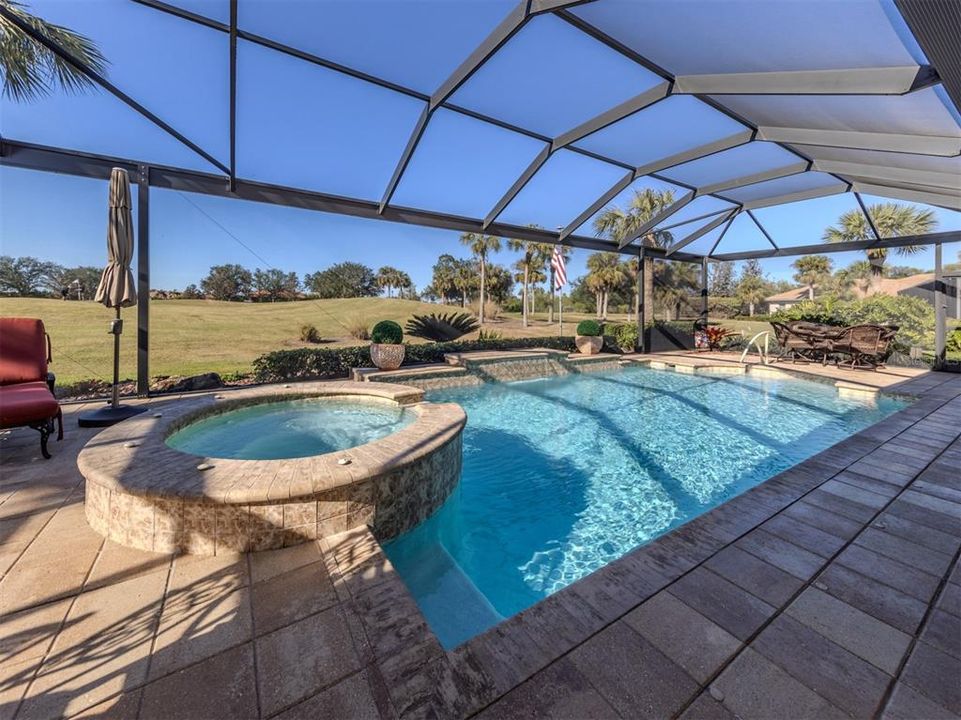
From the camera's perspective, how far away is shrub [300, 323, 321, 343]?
10.8 m

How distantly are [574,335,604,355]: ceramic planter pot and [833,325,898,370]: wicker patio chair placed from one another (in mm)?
6041

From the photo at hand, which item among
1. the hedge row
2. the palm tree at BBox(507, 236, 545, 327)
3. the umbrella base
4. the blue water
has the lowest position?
the blue water

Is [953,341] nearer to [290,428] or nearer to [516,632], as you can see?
[516,632]

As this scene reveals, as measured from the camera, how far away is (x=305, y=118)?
6.18 meters

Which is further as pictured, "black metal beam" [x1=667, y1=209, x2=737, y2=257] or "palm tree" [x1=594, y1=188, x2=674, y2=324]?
"palm tree" [x1=594, y1=188, x2=674, y2=324]

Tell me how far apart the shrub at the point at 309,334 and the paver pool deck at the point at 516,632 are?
843 centimetres

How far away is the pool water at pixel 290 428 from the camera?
12.9ft

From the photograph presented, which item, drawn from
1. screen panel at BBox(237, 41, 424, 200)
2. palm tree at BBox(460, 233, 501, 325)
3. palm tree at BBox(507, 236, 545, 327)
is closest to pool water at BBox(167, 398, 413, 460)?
screen panel at BBox(237, 41, 424, 200)

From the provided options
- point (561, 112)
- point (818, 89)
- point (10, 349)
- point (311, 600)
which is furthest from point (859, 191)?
point (10, 349)

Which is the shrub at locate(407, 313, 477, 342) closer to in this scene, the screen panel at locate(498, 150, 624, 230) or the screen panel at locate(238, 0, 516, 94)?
the screen panel at locate(498, 150, 624, 230)

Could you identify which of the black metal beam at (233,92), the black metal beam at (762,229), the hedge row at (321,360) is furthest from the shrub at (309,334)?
the black metal beam at (762,229)

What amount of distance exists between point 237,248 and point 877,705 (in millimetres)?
12920

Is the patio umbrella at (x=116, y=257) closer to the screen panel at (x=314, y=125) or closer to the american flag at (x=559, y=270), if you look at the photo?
the screen panel at (x=314, y=125)

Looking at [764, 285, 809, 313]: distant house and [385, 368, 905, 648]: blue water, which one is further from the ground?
[764, 285, 809, 313]: distant house
